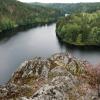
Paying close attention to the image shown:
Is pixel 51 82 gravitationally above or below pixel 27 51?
above

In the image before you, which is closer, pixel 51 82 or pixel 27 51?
pixel 51 82

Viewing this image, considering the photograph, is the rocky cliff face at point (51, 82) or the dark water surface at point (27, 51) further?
the dark water surface at point (27, 51)

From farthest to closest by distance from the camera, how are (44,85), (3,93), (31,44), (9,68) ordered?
(31,44) → (9,68) → (44,85) → (3,93)

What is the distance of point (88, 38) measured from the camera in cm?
18812

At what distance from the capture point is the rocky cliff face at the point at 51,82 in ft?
108

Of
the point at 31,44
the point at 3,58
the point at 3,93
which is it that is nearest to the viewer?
the point at 3,93

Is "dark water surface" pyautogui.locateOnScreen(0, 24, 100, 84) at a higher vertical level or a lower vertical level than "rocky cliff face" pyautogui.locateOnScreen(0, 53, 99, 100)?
lower

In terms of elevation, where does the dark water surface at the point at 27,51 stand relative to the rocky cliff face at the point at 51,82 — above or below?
below

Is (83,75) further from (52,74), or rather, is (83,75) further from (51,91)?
(51,91)

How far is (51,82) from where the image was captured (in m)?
36.2

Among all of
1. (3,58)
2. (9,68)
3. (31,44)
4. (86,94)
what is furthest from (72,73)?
(31,44)

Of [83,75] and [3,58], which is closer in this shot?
[83,75]

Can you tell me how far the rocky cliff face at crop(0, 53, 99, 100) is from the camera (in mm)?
32906

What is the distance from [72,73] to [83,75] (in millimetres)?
1636
